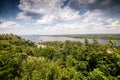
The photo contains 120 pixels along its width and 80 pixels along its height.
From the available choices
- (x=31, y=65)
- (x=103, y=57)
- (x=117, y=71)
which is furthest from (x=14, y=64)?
(x=117, y=71)

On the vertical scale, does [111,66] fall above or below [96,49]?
below

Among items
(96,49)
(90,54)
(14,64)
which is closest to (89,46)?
(96,49)

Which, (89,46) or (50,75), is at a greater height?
(89,46)

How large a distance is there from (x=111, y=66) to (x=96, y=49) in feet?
25.2

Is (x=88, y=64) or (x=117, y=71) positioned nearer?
(x=117, y=71)

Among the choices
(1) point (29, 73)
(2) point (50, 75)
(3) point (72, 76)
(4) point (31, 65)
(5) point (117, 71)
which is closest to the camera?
(2) point (50, 75)

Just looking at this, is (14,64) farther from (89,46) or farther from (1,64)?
(89,46)

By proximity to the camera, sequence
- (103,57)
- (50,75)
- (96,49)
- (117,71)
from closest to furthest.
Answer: (50,75)
(117,71)
(103,57)
(96,49)

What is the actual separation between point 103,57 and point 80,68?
5.17 meters

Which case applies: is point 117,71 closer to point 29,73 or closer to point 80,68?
point 80,68

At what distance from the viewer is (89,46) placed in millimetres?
30469

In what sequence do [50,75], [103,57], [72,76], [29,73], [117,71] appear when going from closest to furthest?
[50,75] → [72,76] → [117,71] → [29,73] → [103,57]

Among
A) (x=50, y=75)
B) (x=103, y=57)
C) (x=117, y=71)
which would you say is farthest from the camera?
(x=103, y=57)

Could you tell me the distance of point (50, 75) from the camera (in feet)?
56.2
